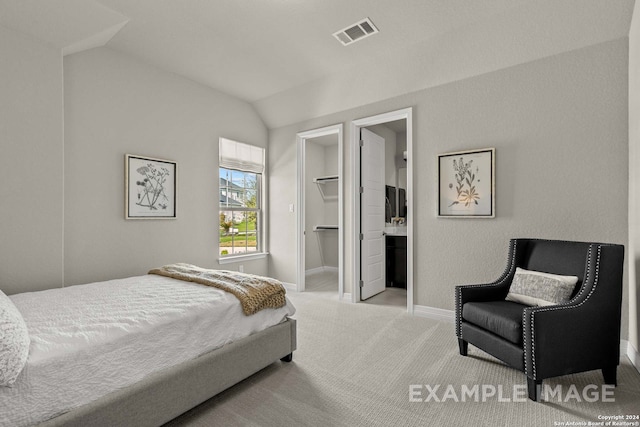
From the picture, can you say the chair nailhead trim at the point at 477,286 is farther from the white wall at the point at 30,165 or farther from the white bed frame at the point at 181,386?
the white wall at the point at 30,165

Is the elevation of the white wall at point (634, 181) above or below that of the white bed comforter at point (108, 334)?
above

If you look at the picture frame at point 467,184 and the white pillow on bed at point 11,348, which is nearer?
the white pillow on bed at point 11,348

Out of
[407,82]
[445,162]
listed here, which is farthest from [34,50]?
[445,162]

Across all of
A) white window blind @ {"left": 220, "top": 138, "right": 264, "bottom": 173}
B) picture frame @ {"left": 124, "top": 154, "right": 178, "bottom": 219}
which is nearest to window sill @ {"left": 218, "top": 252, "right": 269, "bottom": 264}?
picture frame @ {"left": 124, "top": 154, "right": 178, "bottom": 219}

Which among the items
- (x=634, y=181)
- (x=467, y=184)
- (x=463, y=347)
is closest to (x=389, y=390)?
(x=463, y=347)

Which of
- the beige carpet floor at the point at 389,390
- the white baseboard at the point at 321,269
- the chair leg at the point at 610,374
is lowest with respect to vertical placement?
the beige carpet floor at the point at 389,390

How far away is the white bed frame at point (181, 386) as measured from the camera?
146cm

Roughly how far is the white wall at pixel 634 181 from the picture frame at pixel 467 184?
1.00 meters

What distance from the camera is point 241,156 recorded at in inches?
189

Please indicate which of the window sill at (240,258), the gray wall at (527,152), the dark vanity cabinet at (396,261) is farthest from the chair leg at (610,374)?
the window sill at (240,258)

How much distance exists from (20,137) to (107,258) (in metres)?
1.34

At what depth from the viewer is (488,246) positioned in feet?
10.7

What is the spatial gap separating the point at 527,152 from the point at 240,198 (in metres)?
3.71

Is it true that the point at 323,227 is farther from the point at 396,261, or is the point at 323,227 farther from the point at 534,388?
the point at 534,388
